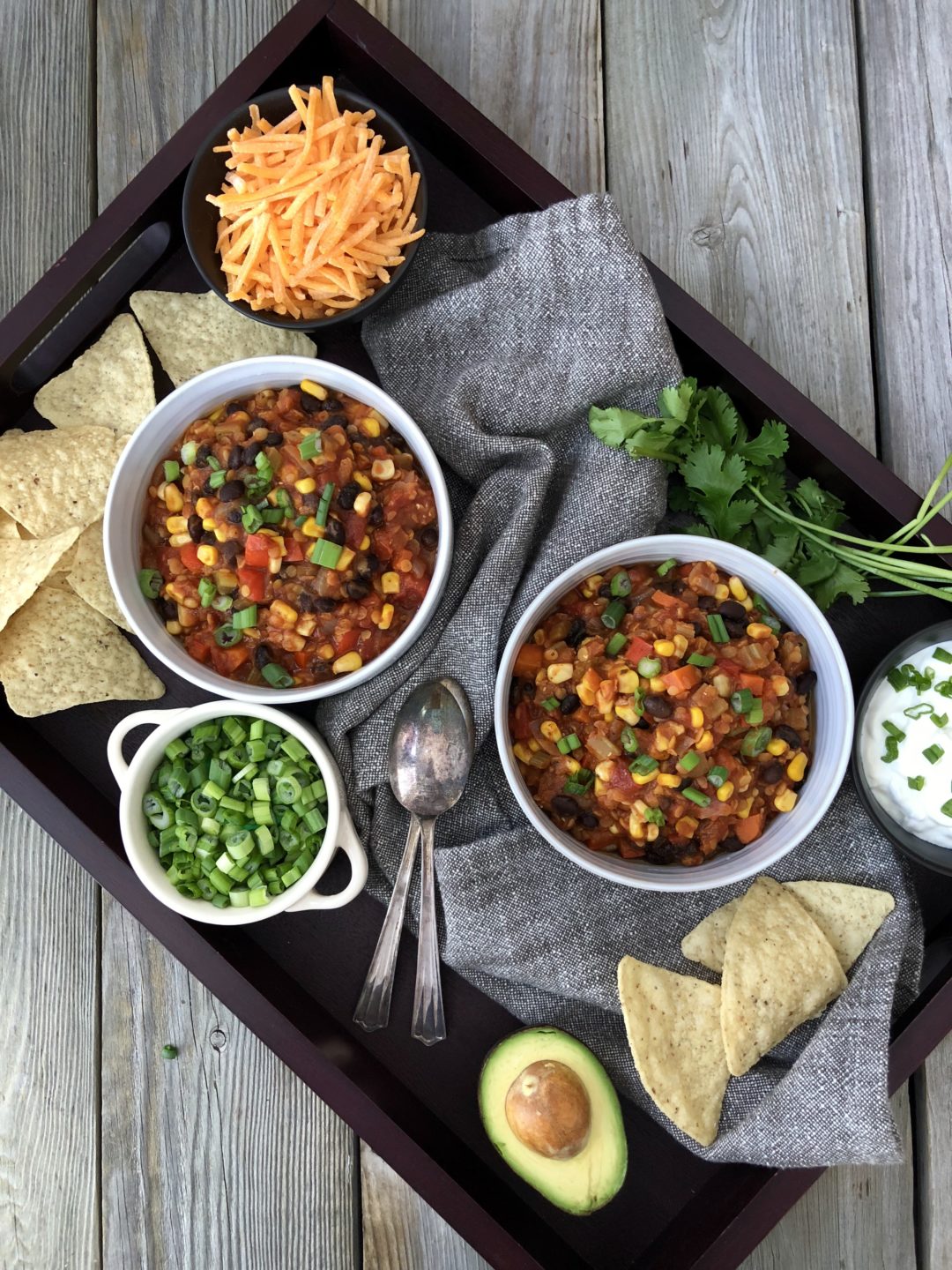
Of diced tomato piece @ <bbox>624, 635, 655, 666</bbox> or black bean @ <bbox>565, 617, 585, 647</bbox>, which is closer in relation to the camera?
diced tomato piece @ <bbox>624, 635, 655, 666</bbox>

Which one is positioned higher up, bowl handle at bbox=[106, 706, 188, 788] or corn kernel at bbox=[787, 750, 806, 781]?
bowl handle at bbox=[106, 706, 188, 788]

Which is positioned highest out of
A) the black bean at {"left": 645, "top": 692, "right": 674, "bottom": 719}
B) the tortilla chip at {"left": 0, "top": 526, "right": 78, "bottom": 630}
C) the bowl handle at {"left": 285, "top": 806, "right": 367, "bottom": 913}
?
the tortilla chip at {"left": 0, "top": 526, "right": 78, "bottom": 630}

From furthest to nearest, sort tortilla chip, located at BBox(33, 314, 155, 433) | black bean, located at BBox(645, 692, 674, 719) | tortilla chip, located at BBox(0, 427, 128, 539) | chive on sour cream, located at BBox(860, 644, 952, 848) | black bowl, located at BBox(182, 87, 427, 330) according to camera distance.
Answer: tortilla chip, located at BBox(33, 314, 155, 433) < tortilla chip, located at BBox(0, 427, 128, 539) < black bowl, located at BBox(182, 87, 427, 330) < chive on sour cream, located at BBox(860, 644, 952, 848) < black bean, located at BBox(645, 692, 674, 719)

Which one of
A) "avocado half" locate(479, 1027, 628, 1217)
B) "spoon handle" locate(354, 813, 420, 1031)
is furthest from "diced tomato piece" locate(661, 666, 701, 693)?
"avocado half" locate(479, 1027, 628, 1217)

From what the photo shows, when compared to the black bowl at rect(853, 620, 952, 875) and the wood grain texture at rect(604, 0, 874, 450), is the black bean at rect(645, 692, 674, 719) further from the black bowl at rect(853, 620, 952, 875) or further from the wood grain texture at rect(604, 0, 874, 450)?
the wood grain texture at rect(604, 0, 874, 450)

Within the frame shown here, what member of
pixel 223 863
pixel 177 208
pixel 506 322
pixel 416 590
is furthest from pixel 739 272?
pixel 223 863

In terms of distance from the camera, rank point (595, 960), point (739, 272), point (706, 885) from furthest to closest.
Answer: point (739, 272)
point (595, 960)
point (706, 885)

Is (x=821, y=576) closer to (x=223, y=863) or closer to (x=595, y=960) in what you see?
(x=595, y=960)
